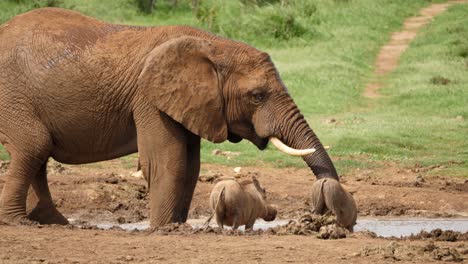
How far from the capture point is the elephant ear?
973 centimetres

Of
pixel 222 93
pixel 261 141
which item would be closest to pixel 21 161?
pixel 222 93

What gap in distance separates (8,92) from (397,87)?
15307mm

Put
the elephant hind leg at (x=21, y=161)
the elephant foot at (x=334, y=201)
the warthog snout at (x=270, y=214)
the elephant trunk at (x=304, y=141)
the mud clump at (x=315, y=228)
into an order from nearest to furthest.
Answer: the mud clump at (x=315, y=228)
the elephant trunk at (x=304, y=141)
the elephant hind leg at (x=21, y=161)
the elephant foot at (x=334, y=201)
the warthog snout at (x=270, y=214)

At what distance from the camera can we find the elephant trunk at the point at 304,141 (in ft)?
31.5

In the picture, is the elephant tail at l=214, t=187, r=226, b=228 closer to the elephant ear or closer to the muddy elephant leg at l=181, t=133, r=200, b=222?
the muddy elephant leg at l=181, t=133, r=200, b=222

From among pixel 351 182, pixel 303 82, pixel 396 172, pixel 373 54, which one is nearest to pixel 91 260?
pixel 351 182

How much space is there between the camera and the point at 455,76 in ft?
82.8

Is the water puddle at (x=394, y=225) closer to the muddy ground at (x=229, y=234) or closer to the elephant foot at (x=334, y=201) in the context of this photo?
the muddy ground at (x=229, y=234)

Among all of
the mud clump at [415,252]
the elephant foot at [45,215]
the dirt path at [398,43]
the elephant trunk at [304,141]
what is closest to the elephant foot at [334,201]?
the elephant trunk at [304,141]

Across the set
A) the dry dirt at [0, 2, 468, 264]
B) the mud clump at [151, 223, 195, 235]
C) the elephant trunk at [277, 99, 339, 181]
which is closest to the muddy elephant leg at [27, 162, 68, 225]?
the dry dirt at [0, 2, 468, 264]

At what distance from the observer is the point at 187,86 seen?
981 cm

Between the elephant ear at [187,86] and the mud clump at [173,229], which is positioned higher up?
the elephant ear at [187,86]

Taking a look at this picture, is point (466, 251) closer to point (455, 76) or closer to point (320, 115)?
point (320, 115)

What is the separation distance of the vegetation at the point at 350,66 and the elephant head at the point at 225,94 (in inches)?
248
